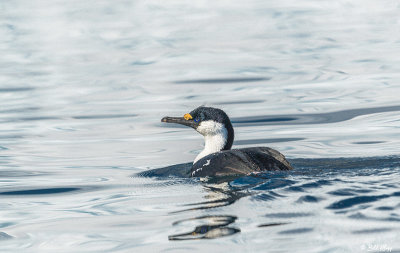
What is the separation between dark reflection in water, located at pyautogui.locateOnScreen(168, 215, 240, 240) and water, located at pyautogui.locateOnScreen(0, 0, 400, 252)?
0.08 feet

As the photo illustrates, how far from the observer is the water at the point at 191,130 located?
25.1 ft

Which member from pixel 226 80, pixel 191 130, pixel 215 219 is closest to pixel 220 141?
pixel 215 219

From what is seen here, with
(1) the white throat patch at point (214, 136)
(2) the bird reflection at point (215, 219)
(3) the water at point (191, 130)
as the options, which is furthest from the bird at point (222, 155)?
(2) the bird reflection at point (215, 219)

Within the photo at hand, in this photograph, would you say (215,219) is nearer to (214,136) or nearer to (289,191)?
(289,191)

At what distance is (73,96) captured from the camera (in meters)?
17.9

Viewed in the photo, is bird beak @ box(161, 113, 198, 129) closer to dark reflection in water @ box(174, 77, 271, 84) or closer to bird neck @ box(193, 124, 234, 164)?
bird neck @ box(193, 124, 234, 164)

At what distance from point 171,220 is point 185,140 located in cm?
571

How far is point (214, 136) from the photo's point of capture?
10828 mm

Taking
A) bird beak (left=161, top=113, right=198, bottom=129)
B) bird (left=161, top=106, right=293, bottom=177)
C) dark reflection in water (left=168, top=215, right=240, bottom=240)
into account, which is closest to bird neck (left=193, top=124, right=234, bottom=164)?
bird (left=161, top=106, right=293, bottom=177)

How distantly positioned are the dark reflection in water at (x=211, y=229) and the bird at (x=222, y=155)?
1.81 meters

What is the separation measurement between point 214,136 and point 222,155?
3.09ft

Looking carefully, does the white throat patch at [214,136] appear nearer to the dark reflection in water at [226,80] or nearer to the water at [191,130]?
the water at [191,130]

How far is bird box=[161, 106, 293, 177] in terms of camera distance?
9.66 metres

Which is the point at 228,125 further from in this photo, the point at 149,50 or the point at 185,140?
the point at 149,50
